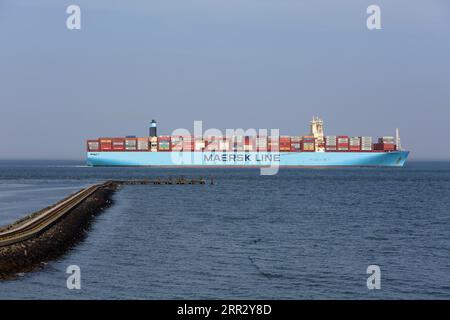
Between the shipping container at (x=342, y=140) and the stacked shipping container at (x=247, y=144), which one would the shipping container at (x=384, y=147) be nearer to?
the stacked shipping container at (x=247, y=144)

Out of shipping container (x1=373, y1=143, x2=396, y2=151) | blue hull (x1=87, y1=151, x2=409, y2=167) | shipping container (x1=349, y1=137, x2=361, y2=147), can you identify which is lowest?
blue hull (x1=87, y1=151, x2=409, y2=167)

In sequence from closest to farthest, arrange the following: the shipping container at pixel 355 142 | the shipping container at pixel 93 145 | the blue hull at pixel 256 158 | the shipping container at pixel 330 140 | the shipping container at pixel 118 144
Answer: the shipping container at pixel 355 142, the shipping container at pixel 330 140, the blue hull at pixel 256 158, the shipping container at pixel 118 144, the shipping container at pixel 93 145

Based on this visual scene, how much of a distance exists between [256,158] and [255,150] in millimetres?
4225

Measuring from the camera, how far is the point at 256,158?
577ft

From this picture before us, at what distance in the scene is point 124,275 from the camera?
987 inches

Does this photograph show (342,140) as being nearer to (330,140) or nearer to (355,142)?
(330,140)

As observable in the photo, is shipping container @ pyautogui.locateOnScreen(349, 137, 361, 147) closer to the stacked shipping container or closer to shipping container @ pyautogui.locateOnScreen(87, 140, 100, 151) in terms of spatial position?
the stacked shipping container

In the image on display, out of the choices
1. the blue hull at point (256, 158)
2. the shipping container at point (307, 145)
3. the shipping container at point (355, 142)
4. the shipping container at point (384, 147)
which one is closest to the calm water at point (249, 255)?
the shipping container at point (355, 142)

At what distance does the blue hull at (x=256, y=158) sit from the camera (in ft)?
565

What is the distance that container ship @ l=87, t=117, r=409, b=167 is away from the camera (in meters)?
170

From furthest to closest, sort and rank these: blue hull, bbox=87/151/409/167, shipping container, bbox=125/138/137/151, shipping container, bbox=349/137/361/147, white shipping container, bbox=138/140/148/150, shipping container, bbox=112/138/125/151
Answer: shipping container, bbox=112/138/125/151 → shipping container, bbox=125/138/137/151 → white shipping container, bbox=138/140/148/150 → blue hull, bbox=87/151/409/167 → shipping container, bbox=349/137/361/147

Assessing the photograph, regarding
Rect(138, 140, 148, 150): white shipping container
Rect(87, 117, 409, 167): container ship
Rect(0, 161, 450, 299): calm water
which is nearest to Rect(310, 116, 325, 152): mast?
Rect(87, 117, 409, 167): container ship
